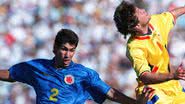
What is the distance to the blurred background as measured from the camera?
21.2 feet

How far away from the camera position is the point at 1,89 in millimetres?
6465

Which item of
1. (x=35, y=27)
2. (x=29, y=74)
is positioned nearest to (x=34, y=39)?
(x=35, y=27)

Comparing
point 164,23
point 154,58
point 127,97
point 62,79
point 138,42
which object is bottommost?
point 127,97

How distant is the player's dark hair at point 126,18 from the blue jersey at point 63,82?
16.9 inches

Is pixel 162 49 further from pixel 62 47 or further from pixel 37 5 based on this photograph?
pixel 37 5

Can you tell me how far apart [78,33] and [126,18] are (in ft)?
9.91

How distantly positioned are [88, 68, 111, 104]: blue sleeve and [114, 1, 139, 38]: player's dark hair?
436 millimetres

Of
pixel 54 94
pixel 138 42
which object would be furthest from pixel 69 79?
pixel 138 42

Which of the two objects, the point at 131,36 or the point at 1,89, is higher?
the point at 131,36

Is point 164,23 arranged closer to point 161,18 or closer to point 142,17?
point 161,18

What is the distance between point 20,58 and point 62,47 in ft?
10.4

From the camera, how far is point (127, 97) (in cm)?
360

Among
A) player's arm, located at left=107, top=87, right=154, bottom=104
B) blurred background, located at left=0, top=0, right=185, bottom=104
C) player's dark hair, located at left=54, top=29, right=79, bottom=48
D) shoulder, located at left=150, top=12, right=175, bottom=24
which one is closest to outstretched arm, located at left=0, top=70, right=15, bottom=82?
player's dark hair, located at left=54, top=29, right=79, bottom=48

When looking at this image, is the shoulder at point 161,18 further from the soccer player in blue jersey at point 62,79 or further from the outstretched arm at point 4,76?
the outstretched arm at point 4,76
